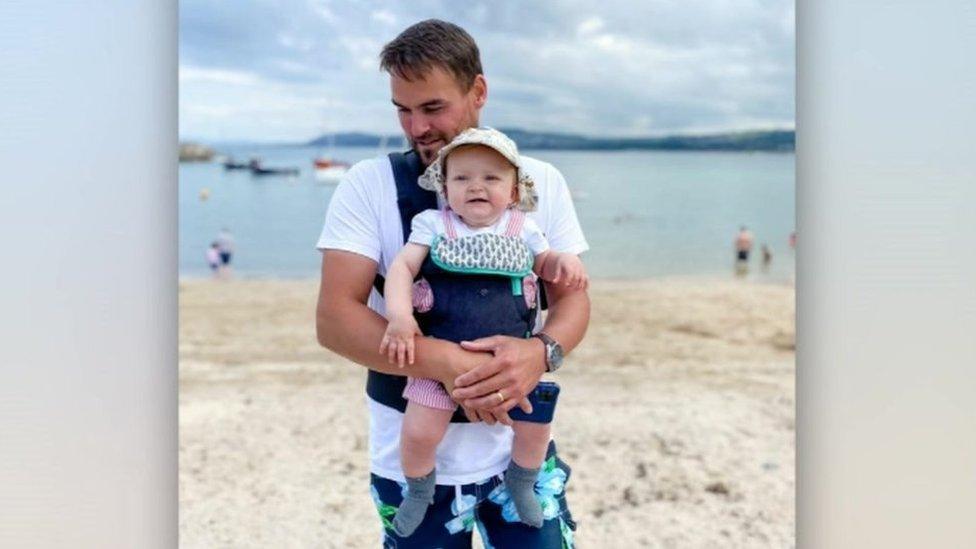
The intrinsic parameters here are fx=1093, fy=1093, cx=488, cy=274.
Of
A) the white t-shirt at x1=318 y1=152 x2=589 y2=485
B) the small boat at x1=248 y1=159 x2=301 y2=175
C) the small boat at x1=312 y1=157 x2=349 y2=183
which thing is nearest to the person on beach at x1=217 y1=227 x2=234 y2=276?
the small boat at x1=248 y1=159 x2=301 y2=175

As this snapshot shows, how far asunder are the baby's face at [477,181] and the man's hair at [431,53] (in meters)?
0.14

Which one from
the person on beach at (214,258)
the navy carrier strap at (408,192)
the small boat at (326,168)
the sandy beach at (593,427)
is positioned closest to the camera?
the navy carrier strap at (408,192)

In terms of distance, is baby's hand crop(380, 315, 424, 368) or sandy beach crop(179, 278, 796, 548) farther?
sandy beach crop(179, 278, 796, 548)

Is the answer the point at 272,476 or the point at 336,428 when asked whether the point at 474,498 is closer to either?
the point at 272,476

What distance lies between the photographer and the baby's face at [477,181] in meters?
1.69

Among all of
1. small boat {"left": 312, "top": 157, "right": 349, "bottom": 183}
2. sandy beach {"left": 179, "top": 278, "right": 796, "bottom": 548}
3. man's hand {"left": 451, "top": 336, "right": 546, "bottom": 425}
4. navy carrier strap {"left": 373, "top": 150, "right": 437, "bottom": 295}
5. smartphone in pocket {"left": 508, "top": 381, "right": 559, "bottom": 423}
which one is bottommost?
sandy beach {"left": 179, "top": 278, "right": 796, "bottom": 548}

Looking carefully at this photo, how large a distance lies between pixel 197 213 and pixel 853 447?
32.5 ft

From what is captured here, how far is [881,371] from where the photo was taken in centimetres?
198

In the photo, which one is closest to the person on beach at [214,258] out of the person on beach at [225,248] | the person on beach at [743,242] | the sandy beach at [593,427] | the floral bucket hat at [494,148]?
the person on beach at [225,248]

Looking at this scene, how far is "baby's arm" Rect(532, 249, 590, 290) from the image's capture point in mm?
1730

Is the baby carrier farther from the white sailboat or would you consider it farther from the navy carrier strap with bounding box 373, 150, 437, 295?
the white sailboat

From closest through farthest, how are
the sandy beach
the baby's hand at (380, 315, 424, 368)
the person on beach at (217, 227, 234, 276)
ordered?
1. the baby's hand at (380, 315, 424, 368)
2. the sandy beach
3. the person on beach at (217, 227, 234, 276)

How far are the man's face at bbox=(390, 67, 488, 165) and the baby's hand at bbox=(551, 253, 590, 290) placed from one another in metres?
0.27

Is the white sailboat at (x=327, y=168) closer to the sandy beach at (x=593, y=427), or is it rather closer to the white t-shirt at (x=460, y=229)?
the sandy beach at (x=593, y=427)
